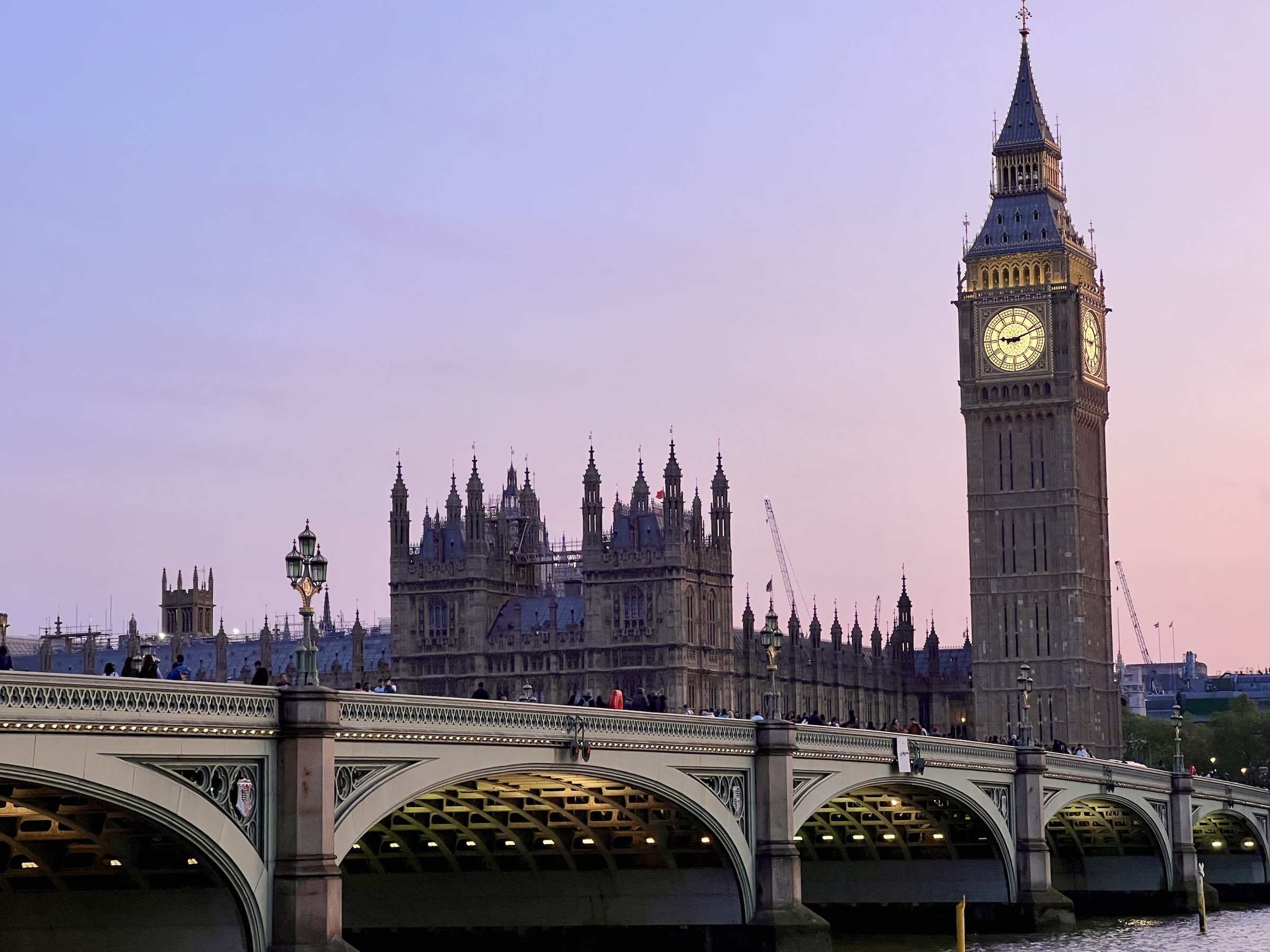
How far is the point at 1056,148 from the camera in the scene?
6663 inches

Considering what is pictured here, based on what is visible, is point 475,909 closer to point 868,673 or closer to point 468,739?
point 468,739

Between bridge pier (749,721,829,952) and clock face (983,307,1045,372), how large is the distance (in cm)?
10347

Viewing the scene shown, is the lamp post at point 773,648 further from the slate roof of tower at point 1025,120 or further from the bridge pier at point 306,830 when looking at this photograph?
the slate roof of tower at point 1025,120

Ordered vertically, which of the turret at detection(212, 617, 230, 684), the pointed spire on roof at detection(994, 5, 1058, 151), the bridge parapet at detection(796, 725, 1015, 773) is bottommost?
the bridge parapet at detection(796, 725, 1015, 773)

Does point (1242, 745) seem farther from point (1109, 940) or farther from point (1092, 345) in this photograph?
point (1109, 940)

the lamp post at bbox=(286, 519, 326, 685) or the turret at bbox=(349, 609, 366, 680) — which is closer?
the lamp post at bbox=(286, 519, 326, 685)

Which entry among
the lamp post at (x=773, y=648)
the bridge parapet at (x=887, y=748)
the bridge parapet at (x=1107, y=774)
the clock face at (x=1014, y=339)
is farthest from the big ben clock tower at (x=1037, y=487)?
the lamp post at (x=773, y=648)

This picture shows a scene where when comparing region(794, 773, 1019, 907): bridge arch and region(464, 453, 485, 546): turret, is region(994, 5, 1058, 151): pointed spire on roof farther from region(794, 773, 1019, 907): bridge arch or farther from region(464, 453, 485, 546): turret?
region(794, 773, 1019, 907): bridge arch

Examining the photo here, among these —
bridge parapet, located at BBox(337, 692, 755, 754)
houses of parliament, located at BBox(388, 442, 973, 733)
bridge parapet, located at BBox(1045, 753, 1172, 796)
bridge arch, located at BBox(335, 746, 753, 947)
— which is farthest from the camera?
houses of parliament, located at BBox(388, 442, 973, 733)

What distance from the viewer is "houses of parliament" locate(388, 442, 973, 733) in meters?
149

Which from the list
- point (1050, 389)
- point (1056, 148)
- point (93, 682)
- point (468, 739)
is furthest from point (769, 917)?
point (1056, 148)

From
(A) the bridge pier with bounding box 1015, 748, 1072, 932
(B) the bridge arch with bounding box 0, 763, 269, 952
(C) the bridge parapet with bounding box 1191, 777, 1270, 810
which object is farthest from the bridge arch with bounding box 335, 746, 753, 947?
(C) the bridge parapet with bounding box 1191, 777, 1270, 810

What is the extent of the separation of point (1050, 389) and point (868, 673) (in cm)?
2608

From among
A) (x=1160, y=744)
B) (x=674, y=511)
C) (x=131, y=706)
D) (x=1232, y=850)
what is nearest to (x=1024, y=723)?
(x=1232, y=850)
